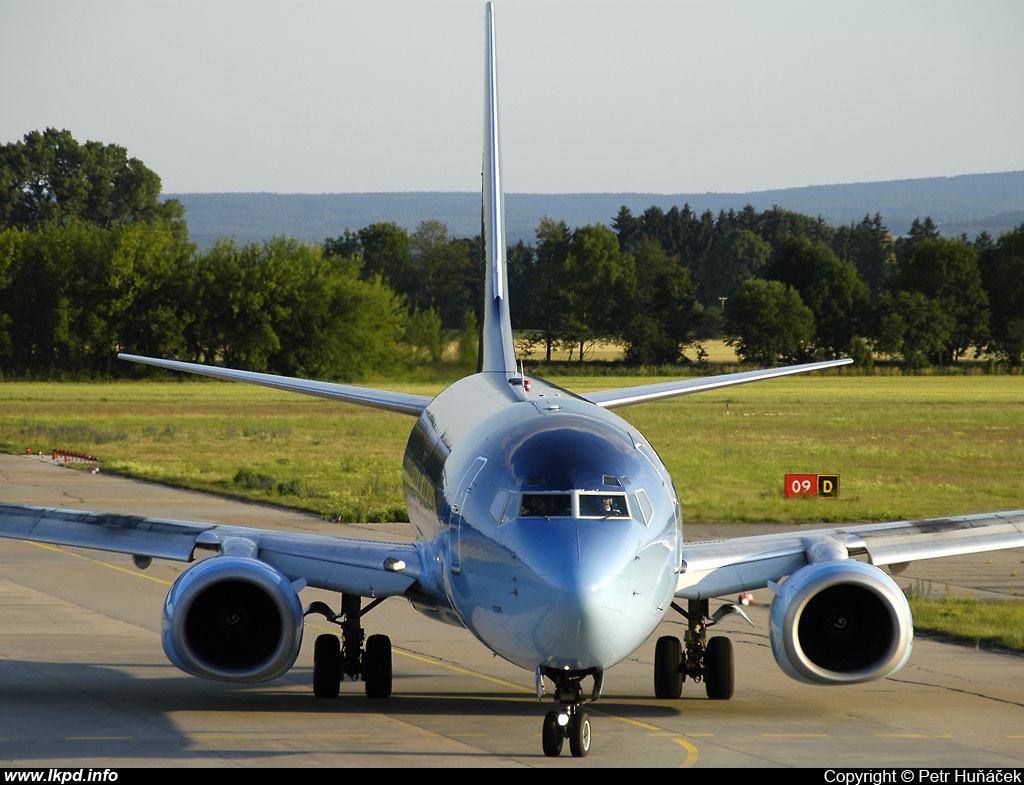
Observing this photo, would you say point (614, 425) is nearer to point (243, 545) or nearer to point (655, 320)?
point (243, 545)

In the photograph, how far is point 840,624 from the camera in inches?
672

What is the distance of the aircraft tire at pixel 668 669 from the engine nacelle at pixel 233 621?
184 inches

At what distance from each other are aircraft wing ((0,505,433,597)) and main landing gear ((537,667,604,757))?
3.12 meters

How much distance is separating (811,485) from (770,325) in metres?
94.9

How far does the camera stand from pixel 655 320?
14812 cm

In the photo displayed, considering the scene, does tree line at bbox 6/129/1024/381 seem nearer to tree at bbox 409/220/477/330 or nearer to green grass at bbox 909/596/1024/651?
tree at bbox 409/220/477/330

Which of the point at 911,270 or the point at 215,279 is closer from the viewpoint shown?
the point at 215,279

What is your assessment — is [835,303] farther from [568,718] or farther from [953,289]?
[568,718]

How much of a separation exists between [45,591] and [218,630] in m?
12.6

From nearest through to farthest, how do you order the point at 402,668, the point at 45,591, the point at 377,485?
the point at 402,668 < the point at 45,591 < the point at 377,485

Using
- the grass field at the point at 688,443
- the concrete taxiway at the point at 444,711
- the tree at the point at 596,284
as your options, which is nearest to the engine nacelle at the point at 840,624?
the concrete taxiway at the point at 444,711

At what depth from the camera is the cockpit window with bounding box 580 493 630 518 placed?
14.4 m

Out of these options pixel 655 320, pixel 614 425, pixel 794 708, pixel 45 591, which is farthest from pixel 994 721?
pixel 655 320

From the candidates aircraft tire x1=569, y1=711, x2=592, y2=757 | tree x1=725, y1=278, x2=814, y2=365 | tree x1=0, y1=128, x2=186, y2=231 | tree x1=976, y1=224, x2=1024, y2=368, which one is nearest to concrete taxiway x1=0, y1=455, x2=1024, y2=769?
aircraft tire x1=569, y1=711, x2=592, y2=757
